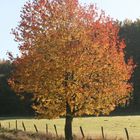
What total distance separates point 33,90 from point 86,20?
7.63 meters

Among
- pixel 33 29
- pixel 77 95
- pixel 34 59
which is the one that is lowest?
pixel 77 95

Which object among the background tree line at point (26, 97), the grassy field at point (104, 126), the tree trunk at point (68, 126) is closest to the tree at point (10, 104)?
the background tree line at point (26, 97)

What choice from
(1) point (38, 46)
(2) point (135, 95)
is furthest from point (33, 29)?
(2) point (135, 95)

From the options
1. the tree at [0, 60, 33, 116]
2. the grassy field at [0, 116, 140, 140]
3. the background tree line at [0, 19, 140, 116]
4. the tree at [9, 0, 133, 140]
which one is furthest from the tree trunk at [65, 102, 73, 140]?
the tree at [0, 60, 33, 116]

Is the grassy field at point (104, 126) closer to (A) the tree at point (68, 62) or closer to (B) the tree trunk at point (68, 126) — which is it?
(B) the tree trunk at point (68, 126)

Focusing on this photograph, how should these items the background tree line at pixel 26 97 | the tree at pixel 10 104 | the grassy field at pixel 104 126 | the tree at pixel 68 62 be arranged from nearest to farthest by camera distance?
the tree at pixel 68 62 < the grassy field at pixel 104 126 < the background tree line at pixel 26 97 < the tree at pixel 10 104

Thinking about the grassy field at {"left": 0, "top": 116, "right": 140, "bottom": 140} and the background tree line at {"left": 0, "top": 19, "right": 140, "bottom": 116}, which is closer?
the grassy field at {"left": 0, "top": 116, "right": 140, "bottom": 140}

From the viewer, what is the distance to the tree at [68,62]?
39.8 m

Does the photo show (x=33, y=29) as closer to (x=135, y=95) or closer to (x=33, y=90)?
(x=33, y=90)

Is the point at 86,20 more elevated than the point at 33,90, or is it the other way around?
the point at 86,20

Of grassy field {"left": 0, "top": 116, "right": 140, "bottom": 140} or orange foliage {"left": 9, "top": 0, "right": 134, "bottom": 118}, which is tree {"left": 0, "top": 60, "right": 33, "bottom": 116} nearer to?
grassy field {"left": 0, "top": 116, "right": 140, "bottom": 140}

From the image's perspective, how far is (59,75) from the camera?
39.6 meters

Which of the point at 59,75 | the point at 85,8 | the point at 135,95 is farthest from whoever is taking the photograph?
the point at 135,95

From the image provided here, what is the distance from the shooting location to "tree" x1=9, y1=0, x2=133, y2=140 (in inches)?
1566
